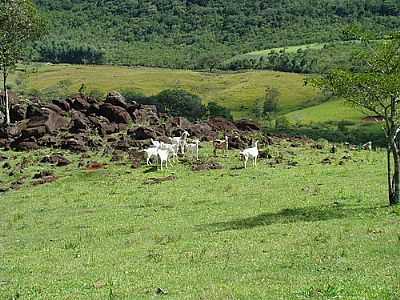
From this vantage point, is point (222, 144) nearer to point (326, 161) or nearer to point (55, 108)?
point (326, 161)

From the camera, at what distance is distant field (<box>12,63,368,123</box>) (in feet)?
450

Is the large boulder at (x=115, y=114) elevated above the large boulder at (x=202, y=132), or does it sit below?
above

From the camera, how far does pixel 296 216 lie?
28875 millimetres

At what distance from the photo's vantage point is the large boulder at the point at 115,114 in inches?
2589

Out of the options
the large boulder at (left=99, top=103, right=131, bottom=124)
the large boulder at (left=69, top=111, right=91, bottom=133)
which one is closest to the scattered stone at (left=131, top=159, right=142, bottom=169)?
the large boulder at (left=69, top=111, right=91, bottom=133)

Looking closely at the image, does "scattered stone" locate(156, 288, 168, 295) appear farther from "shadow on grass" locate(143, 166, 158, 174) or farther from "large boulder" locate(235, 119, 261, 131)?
"large boulder" locate(235, 119, 261, 131)

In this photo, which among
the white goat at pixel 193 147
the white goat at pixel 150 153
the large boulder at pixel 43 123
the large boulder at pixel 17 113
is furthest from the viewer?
the large boulder at pixel 17 113

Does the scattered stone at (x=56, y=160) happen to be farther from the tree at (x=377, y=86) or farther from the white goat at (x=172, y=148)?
the tree at (x=377, y=86)

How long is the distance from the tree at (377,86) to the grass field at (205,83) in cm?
10398

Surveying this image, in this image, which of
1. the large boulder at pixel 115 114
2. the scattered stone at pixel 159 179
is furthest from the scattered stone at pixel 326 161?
the large boulder at pixel 115 114

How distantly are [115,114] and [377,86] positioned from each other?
41342 mm

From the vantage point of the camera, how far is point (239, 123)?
73.6m

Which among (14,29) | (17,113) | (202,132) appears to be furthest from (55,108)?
(202,132)

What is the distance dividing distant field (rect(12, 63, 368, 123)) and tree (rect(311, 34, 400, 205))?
88.5m
